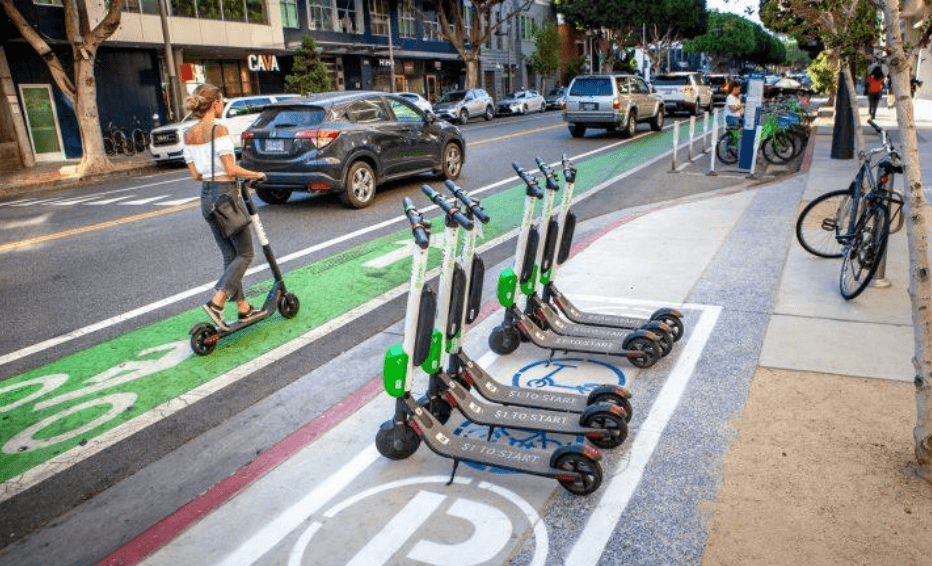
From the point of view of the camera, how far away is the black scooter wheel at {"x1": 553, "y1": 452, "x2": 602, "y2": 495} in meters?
3.36

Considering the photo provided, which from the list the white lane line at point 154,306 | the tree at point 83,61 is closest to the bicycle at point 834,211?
the white lane line at point 154,306

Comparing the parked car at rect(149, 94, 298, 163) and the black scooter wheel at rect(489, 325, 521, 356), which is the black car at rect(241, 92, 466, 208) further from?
the parked car at rect(149, 94, 298, 163)

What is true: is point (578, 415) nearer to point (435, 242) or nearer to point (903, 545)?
point (903, 545)

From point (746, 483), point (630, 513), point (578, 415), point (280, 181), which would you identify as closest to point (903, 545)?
point (746, 483)

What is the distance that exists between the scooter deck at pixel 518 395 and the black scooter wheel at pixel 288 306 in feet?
8.55

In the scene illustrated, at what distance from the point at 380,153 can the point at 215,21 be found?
2131 centimetres

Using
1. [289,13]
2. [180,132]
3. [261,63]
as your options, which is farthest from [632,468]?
[289,13]

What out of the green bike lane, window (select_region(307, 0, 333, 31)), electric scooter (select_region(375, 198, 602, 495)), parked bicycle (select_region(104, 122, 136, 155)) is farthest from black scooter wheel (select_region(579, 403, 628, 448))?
window (select_region(307, 0, 333, 31))

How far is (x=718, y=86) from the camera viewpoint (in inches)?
1508

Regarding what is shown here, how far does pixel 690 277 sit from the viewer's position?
6.93 m

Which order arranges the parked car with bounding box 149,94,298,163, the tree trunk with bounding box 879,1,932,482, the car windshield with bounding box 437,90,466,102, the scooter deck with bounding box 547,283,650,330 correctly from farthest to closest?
the car windshield with bounding box 437,90,466,102, the parked car with bounding box 149,94,298,163, the scooter deck with bounding box 547,283,650,330, the tree trunk with bounding box 879,1,932,482

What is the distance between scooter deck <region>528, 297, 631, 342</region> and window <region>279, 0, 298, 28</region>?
3288 cm

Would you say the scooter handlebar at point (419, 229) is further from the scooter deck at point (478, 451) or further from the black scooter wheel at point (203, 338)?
the black scooter wheel at point (203, 338)

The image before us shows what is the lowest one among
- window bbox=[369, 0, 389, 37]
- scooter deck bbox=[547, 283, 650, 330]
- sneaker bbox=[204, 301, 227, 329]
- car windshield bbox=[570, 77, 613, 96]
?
scooter deck bbox=[547, 283, 650, 330]
